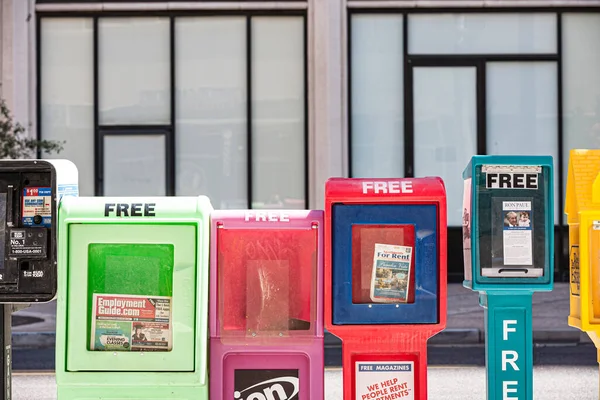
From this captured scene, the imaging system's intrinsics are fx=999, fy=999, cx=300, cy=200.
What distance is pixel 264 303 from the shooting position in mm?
4855

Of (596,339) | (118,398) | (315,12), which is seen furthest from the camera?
(315,12)

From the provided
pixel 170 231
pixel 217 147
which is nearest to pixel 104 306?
pixel 170 231

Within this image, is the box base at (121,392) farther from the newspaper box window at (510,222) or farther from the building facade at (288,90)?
the building facade at (288,90)

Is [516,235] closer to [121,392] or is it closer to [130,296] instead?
[130,296]

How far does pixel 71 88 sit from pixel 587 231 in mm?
13452

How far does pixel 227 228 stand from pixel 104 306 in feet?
2.27

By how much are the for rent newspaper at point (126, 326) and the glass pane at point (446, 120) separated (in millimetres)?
12548

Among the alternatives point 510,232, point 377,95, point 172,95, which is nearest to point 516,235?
point 510,232

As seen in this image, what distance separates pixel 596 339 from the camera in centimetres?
521

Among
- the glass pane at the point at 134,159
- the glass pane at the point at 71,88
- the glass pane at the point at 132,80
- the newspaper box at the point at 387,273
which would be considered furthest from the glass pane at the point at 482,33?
the newspaper box at the point at 387,273

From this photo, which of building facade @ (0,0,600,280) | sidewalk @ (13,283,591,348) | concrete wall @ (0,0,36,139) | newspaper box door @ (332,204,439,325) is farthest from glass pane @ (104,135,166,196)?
newspaper box door @ (332,204,439,325)

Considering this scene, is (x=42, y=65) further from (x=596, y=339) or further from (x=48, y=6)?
(x=596, y=339)

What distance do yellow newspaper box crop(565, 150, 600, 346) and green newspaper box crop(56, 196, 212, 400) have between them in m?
1.88

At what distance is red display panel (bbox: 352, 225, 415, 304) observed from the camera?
4.86m
